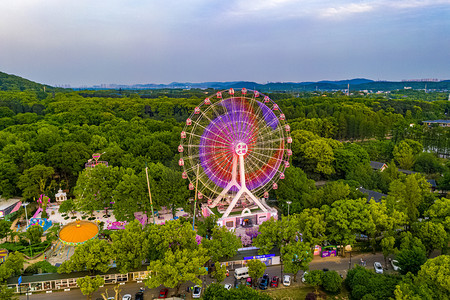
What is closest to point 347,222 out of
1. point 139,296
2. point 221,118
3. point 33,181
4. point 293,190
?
point 293,190

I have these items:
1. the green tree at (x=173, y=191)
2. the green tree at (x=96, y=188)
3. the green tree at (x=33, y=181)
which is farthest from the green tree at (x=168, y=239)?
the green tree at (x=33, y=181)

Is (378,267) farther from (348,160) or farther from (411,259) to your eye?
(348,160)

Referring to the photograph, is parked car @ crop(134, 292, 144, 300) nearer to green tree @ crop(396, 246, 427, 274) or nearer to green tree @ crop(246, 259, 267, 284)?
green tree @ crop(246, 259, 267, 284)

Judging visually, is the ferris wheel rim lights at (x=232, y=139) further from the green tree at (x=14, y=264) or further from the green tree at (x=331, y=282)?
the green tree at (x=14, y=264)

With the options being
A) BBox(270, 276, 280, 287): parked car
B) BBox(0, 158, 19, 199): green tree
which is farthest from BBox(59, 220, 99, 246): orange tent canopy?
BBox(0, 158, 19, 199): green tree

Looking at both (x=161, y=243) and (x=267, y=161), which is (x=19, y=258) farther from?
(x=267, y=161)

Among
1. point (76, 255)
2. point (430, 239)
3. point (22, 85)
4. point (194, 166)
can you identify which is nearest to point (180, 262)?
→ point (76, 255)
